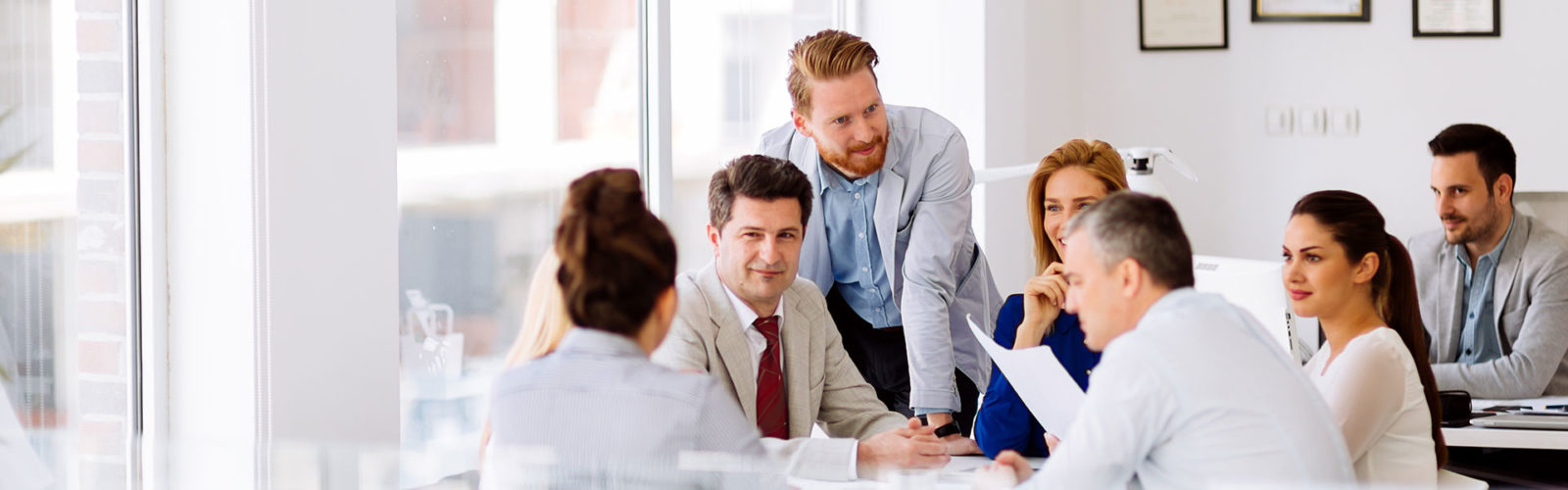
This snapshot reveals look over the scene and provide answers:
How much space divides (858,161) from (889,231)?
15 cm

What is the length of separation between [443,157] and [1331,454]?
5.81 feet

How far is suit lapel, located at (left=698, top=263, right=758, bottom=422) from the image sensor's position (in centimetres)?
192

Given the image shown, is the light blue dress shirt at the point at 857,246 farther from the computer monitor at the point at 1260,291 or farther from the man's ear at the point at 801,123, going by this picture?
the computer monitor at the point at 1260,291

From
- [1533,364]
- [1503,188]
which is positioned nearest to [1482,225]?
[1503,188]

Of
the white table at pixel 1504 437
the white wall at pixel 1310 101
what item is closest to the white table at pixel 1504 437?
the white table at pixel 1504 437

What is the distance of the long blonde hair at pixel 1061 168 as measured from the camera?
7.02 ft

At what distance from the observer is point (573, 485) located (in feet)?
4.08

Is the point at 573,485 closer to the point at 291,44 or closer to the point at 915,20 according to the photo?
the point at 291,44

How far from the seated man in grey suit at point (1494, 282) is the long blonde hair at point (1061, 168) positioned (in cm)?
126

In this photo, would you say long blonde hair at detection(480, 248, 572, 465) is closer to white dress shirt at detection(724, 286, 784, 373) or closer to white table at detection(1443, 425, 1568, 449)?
white dress shirt at detection(724, 286, 784, 373)

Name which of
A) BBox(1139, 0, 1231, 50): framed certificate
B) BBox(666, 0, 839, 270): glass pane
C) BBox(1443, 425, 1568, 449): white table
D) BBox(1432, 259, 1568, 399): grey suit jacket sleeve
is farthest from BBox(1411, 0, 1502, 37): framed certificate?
BBox(1443, 425, 1568, 449): white table

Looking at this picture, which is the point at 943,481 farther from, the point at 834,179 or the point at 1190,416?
the point at 834,179

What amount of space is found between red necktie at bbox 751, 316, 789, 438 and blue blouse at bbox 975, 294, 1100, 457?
0.29 meters

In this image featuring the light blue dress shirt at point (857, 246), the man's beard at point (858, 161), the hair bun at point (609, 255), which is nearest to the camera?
the hair bun at point (609, 255)
